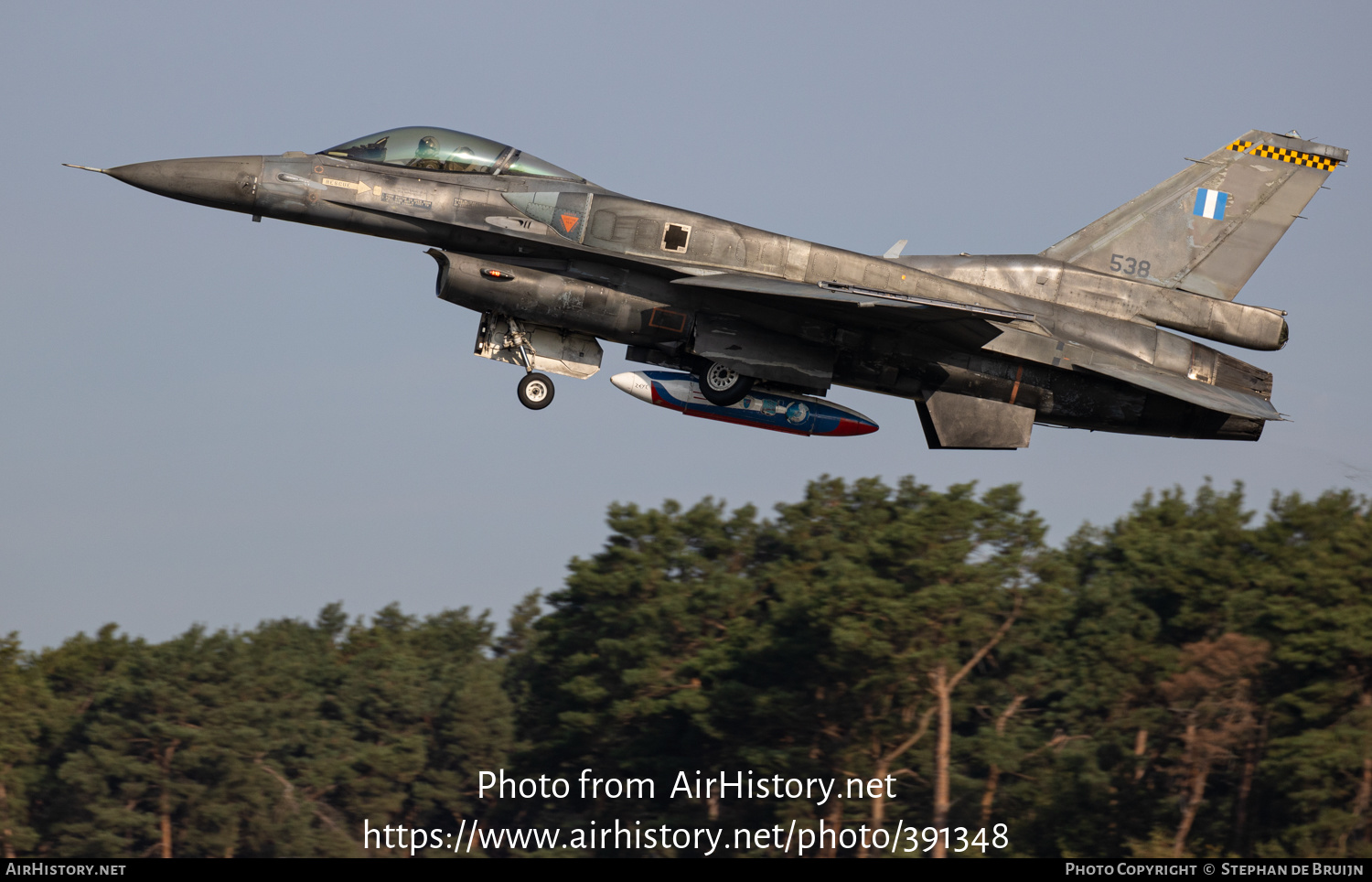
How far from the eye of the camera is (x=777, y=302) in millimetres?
18625

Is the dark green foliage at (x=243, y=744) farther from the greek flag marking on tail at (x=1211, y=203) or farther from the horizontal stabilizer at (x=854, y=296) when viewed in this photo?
the greek flag marking on tail at (x=1211, y=203)

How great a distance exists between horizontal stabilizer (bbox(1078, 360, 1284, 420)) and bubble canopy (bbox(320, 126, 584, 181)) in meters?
8.10

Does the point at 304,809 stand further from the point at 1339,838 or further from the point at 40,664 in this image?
the point at 1339,838

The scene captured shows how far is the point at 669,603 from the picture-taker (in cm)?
5559

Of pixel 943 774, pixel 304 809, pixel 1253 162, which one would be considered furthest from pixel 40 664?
pixel 1253 162

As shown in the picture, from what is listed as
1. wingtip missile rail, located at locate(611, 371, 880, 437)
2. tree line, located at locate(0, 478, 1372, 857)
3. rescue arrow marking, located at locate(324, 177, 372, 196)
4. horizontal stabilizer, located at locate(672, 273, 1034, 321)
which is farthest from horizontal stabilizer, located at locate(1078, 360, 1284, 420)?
tree line, located at locate(0, 478, 1372, 857)

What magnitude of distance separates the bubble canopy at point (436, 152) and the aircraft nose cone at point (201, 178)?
1.14 m

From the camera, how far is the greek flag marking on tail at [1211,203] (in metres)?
21.6

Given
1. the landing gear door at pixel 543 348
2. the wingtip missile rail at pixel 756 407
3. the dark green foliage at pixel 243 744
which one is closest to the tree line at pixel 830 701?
the dark green foliage at pixel 243 744

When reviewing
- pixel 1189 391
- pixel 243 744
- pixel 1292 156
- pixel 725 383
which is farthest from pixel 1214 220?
pixel 243 744

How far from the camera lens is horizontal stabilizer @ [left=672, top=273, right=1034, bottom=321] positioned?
58.1 ft

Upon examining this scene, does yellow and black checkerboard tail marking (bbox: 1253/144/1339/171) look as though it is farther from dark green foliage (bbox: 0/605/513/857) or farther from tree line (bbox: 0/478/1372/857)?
dark green foliage (bbox: 0/605/513/857)

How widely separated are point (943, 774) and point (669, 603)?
15.2 meters

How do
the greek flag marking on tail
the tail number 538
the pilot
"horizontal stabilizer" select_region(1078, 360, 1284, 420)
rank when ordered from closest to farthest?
1. the pilot
2. "horizontal stabilizer" select_region(1078, 360, 1284, 420)
3. the tail number 538
4. the greek flag marking on tail
